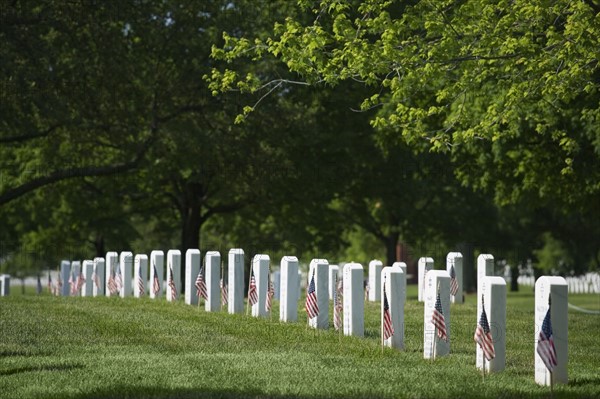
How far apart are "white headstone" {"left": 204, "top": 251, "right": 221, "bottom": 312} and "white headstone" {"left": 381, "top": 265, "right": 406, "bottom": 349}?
7.02 meters

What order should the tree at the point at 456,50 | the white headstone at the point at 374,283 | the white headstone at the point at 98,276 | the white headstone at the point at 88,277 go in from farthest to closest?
1. the white headstone at the point at 88,277
2. the white headstone at the point at 98,276
3. the white headstone at the point at 374,283
4. the tree at the point at 456,50

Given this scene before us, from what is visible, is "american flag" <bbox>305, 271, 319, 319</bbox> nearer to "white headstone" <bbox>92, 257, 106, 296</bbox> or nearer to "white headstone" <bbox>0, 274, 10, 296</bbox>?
"white headstone" <bbox>92, 257, 106, 296</bbox>

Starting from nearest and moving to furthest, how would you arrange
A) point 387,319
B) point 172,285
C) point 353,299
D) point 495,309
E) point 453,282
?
point 495,309, point 387,319, point 353,299, point 172,285, point 453,282

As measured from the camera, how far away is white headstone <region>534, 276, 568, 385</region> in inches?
477

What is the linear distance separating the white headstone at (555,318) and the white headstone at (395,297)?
2.93 meters

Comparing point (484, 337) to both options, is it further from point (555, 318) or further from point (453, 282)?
point (453, 282)

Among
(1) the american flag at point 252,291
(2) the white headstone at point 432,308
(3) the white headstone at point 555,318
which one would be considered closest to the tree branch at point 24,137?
(1) the american flag at point 252,291

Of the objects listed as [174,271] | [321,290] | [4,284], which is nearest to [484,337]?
[321,290]

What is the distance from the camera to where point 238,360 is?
45.3 feet

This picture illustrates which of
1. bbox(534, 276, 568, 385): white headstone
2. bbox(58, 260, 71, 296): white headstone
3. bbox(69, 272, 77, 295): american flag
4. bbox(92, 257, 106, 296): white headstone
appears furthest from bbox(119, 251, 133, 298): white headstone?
bbox(534, 276, 568, 385): white headstone

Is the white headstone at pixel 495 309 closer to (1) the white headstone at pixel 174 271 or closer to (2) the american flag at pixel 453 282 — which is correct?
(2) the american flag at pixel 453 282

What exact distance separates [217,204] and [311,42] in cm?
2864

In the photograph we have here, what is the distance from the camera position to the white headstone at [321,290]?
17.9 metres

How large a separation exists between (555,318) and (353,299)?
485 centimetres
